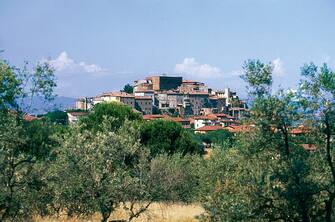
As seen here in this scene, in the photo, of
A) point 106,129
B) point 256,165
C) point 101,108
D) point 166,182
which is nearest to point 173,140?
point 101,108

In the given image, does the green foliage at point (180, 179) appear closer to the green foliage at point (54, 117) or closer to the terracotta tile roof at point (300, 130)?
the green foliage at point (54, 117)

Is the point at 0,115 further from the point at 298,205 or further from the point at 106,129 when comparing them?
the point at 298,205

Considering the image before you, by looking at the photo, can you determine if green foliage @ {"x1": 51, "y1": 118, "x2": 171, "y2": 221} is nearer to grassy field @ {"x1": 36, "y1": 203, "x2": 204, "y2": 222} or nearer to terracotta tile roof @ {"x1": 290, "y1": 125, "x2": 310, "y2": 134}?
grassy field @ {"x1": 36, "y1": 203, "x2": 204, "y2": 222}

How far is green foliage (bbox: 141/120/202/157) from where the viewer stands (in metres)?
53.6

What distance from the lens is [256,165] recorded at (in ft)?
42.5

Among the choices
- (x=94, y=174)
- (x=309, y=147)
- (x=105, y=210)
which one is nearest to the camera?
(x=309, y=147)

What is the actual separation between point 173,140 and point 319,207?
1665 inches

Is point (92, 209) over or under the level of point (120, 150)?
under

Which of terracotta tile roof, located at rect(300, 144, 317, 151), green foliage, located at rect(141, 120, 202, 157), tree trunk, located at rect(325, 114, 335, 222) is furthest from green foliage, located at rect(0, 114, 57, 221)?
green foliage, located at rect(141, 120, 202, 157)

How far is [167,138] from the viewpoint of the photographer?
54.2m

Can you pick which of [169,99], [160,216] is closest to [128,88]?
[169,99]

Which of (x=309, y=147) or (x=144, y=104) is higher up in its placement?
(x=144, y=104)

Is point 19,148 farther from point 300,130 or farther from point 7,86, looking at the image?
point 300,130

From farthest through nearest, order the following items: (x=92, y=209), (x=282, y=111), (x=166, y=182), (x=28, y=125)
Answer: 1. (x=166, y=182)
2. (x=92, y=209)
3. (x=28, y=125)
4. (x=282, y=111)
